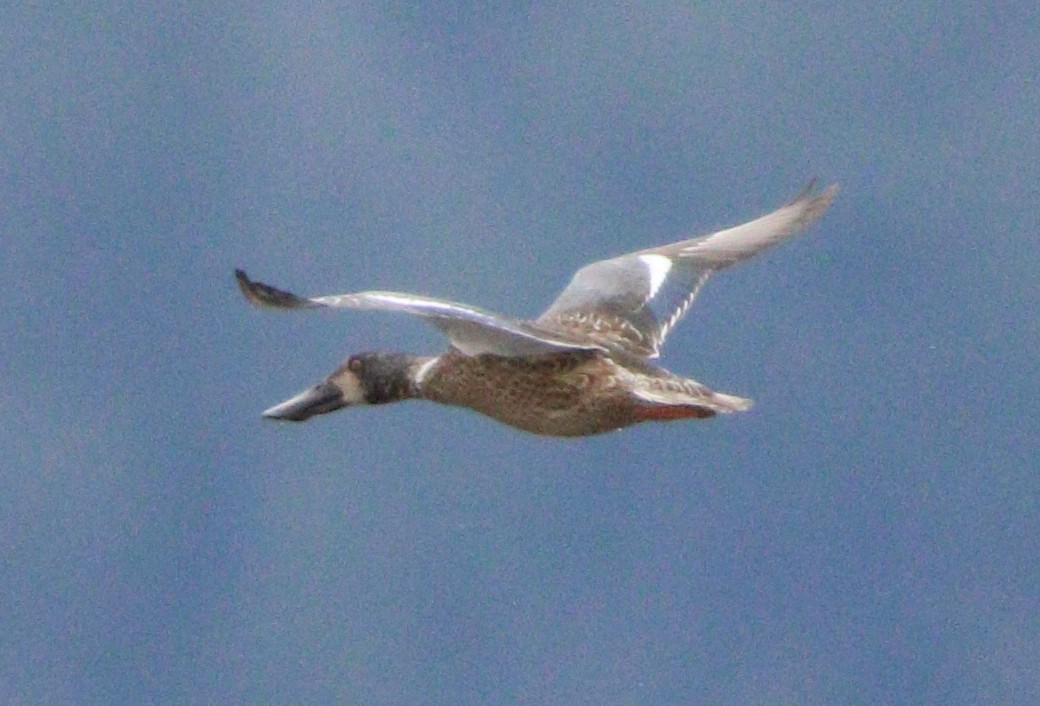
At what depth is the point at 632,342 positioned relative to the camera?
5.49 meters

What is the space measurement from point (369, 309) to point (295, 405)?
1.23 meters

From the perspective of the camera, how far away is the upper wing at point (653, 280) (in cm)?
554

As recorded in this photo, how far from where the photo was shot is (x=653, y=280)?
585cm

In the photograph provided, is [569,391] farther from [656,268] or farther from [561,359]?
[656,268]

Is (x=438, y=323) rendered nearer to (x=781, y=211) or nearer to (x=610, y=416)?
(x=610, y=416)

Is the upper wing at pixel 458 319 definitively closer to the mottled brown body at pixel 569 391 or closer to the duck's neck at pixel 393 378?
the mottled brown body at pixel 569 391

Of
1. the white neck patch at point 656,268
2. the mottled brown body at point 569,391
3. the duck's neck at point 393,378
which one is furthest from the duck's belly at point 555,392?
the white neck patch at point 656,268

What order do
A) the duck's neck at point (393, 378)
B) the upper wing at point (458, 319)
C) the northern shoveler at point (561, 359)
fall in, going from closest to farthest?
1. the upper wing at point (458, 319)
2. the northern shoveler at point (561, 359)
3. the duck's neck at point (393, 378)

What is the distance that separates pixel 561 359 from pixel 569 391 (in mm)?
77

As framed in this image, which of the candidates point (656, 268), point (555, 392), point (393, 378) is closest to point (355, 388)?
point (393, 378)

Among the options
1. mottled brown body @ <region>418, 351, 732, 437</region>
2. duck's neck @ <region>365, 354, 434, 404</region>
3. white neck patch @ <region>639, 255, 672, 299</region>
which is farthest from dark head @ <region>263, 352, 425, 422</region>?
white neck patch @ <region>639, 255, 672, 299</region>

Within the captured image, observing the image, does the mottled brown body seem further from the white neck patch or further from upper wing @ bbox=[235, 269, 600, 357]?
the white neck patch

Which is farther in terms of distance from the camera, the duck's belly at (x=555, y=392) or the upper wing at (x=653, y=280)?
the upper wing at (x=653, y=280)

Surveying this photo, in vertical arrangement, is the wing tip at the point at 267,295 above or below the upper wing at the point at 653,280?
below
